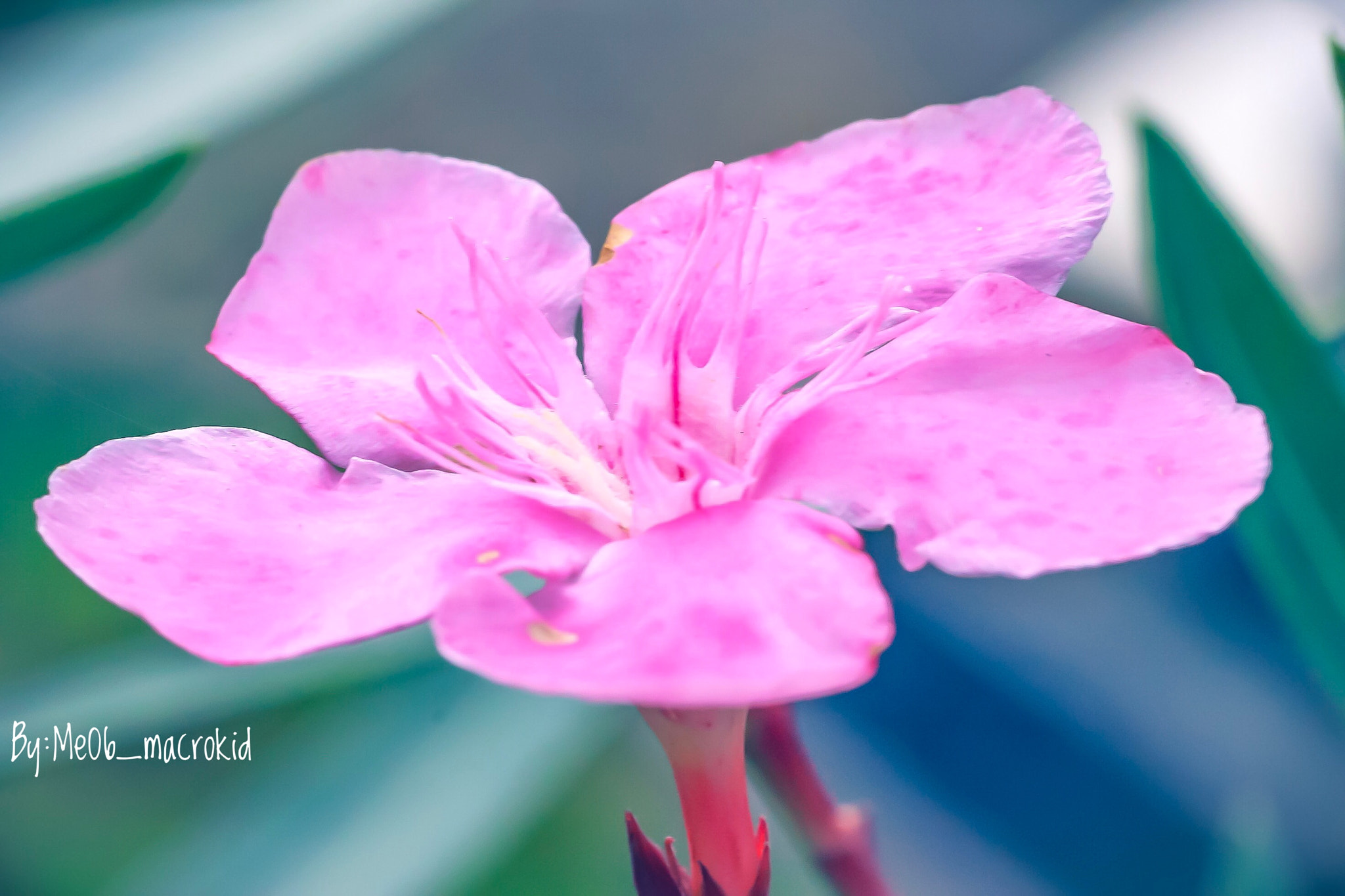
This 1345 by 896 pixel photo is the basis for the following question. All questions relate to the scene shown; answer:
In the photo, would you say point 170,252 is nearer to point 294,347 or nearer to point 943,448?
point 294,347

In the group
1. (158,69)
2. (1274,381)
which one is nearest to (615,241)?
(1274,381)

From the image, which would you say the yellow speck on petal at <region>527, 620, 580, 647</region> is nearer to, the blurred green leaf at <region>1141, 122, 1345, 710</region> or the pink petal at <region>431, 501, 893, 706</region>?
the pink petal at <region>431, 501, 893, 706</region>

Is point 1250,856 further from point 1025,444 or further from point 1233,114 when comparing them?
point 1233,114

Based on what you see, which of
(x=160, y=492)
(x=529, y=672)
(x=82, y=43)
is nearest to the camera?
(x=529, y=672)

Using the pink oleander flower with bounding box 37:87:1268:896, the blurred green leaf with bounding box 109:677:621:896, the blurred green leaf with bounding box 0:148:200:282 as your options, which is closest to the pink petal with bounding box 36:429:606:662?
the pink oleander flower with bounding box 37:87:1268:896

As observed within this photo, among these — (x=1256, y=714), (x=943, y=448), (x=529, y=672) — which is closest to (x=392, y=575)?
(x=529, y=672)

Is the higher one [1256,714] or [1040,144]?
[1040,144]
